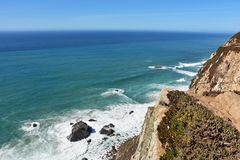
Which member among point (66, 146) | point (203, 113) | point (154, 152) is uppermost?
point (203, 113)

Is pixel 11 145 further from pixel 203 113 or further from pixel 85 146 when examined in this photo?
pixel 203 113

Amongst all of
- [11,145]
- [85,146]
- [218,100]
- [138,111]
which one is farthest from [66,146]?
[218,100]

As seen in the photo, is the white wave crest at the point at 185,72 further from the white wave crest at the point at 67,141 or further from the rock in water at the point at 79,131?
the rock in water at the point at 79,131

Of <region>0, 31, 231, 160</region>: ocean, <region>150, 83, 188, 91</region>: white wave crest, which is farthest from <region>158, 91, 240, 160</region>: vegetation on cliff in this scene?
<region>150, 83, 188, 91</region>: white wave crest

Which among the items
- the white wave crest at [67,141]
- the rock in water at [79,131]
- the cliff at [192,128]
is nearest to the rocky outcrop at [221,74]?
the cliff at [192,128]

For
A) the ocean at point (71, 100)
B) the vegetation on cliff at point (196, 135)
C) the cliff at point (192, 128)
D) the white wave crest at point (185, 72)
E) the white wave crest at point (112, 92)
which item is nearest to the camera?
the vegetation on cliff at point (196, 135)

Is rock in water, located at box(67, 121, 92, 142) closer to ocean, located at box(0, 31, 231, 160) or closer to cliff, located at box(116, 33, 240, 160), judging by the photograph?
ocean, located at box(0, 31, 231, 160)
